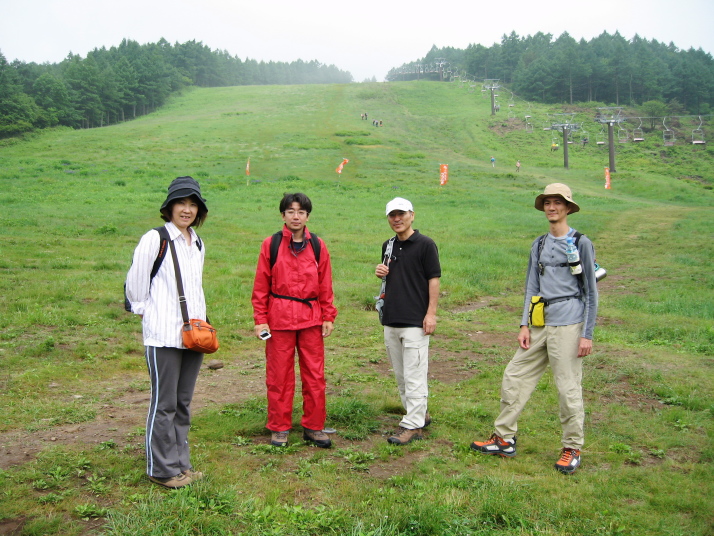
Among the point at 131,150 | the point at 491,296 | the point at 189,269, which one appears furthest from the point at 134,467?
the point at 131,150

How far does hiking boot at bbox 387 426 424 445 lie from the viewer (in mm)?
5219

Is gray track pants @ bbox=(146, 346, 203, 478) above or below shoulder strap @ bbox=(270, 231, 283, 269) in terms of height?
below

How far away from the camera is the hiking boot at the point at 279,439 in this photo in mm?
5037

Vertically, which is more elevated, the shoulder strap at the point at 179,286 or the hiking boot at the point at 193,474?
the shoulder strap at the point at 179,286

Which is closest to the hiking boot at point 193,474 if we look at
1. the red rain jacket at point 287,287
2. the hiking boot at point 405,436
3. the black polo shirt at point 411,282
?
the red rain jacket at point 287,287

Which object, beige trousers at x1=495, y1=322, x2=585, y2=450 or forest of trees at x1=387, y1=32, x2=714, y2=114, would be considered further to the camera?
forest of trees at x1=387, y1=32, x2=714, y2=114

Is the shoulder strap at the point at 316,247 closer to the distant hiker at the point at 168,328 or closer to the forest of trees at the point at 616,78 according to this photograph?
the distant hiker at the point at 168,328

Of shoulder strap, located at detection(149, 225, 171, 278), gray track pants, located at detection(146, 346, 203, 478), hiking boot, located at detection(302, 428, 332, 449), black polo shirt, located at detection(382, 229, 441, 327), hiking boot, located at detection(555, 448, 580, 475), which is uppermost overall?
shoulder strap, located at detection(149, 225, 171, 278)

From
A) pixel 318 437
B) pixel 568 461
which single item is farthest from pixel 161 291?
pixel 568 461

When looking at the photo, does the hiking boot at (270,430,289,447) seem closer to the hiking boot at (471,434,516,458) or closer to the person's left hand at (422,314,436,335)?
the person's left hand at (422,314,436,335)

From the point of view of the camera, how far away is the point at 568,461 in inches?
189

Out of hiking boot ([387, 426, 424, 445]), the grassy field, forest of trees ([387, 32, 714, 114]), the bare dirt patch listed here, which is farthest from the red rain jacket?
forest of trees ([387, 32, 714, 114])

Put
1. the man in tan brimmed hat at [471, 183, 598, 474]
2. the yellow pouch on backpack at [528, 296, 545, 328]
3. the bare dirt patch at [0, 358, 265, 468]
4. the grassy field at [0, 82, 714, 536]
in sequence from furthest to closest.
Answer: the yellow pouch on backpack at [528, 296, 545, 328], the man in tan brimmed hat at [471, 183, 598, 474], the bare dirt patch at [0, 358, 265, 468], the grassy field at [0, 82, 714, 536]

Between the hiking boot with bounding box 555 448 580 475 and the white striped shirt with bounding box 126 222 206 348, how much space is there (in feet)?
10.2
